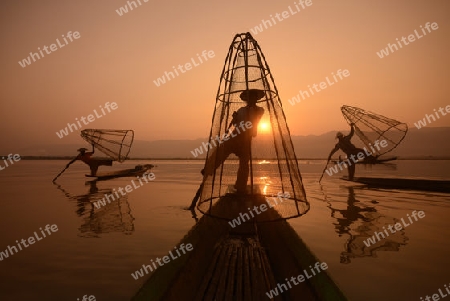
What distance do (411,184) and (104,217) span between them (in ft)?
60.7

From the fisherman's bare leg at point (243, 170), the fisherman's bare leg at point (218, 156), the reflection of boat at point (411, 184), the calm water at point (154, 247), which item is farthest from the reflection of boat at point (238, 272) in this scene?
the reflection of boat at point (411, 184)

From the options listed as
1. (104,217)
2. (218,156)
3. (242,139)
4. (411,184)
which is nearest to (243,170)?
(242,139)

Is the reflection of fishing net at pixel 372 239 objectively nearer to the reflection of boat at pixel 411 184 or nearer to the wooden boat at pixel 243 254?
the wooden boat at pixel 243 254

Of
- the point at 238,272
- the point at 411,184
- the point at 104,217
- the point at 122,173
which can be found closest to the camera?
the point at 238,272

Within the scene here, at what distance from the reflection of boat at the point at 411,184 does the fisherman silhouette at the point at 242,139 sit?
14722 millimetres

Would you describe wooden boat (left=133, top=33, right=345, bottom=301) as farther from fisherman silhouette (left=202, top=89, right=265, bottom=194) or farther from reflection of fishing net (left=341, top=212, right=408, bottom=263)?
reflection of fishing net (left=341, top=212, right=408, bottom=263)

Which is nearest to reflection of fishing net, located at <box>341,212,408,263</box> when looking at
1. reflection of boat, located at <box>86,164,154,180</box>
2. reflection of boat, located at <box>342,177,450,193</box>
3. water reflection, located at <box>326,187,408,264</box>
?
water reflection, located at <box>326,187,408,264</box>

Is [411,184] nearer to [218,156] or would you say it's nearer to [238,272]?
[218,156]

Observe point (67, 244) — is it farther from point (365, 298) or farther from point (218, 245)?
point (365, 298)

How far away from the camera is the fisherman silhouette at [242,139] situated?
21.7 ft

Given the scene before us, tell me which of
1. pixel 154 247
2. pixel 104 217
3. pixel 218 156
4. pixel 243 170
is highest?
pixel 218 156

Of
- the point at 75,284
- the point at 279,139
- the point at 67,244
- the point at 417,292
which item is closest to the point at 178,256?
the point at 75,284

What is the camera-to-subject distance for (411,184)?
1631 centimetres

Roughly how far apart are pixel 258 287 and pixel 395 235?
6710mm
